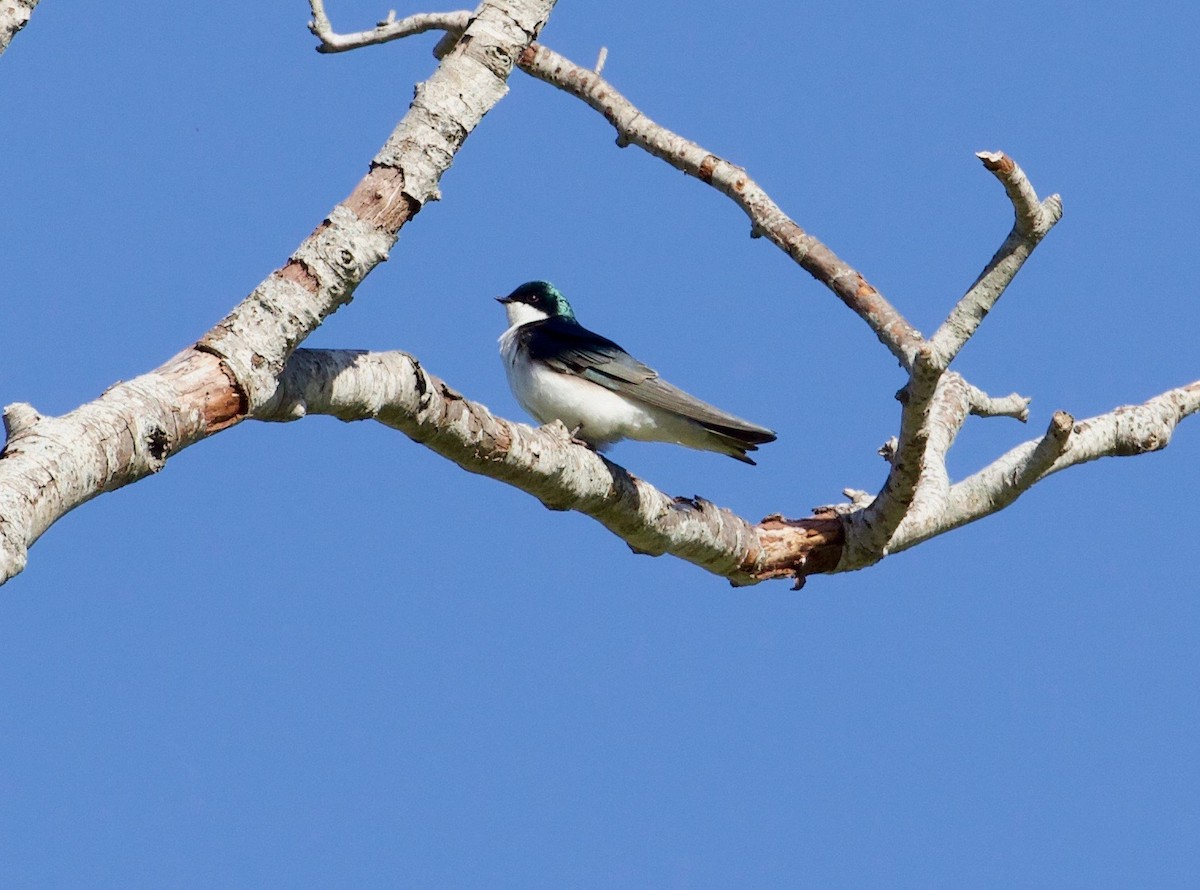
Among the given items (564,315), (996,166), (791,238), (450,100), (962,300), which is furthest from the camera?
(564,315)

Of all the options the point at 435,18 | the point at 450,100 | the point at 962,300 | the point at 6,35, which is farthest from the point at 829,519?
the point at 6,35

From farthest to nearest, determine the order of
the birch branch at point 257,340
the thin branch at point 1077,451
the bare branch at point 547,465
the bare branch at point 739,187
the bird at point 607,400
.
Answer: the bird at point 607,400 < the bare branch at point 739,187 < the thin branch at point 1077,451 < the bare branch at point 547,465 < the birch branch at point 257,340

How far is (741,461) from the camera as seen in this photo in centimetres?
767

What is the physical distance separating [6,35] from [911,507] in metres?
4.93

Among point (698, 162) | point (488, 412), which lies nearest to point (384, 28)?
point (698, 162)

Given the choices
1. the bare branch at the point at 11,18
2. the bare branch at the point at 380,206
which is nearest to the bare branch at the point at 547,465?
the bare branch at the point at 380,206

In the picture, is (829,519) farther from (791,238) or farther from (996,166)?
(996,166)

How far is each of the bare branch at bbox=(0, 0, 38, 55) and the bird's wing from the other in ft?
14.1

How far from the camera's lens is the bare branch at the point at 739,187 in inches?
283

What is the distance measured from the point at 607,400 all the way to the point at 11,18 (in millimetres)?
4418

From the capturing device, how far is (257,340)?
4.42m

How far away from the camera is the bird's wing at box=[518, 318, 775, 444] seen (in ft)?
24.1

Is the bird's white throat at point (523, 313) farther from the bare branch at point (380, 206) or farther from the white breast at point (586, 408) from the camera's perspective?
the bare branch at point (380, 206)

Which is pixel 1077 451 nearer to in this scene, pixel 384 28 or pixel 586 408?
pixel 586 408
